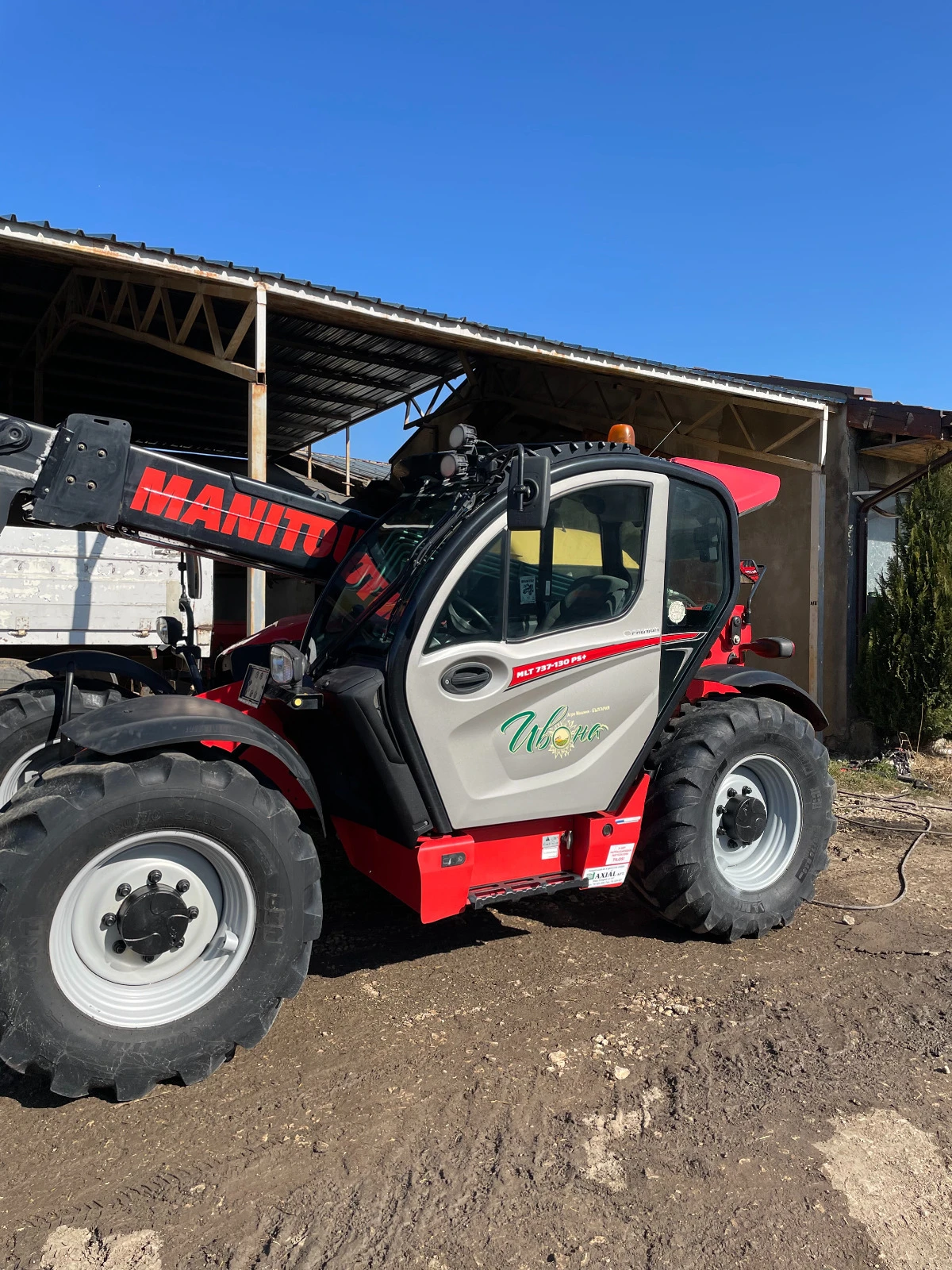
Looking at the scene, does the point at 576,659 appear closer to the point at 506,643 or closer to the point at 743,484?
the point at 506,643

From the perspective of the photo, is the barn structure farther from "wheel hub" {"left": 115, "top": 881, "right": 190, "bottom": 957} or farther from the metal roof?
"wheel hub" {"left": 115, "top": 881, "right": 190, "bottom": 957}

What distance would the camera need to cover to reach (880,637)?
1045 cm

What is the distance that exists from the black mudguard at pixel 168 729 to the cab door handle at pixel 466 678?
25.9 inches

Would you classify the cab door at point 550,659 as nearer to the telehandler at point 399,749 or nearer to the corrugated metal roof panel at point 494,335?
the telehandler at point 399,749

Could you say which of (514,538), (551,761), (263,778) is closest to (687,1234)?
(551,761)

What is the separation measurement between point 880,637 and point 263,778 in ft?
28.9

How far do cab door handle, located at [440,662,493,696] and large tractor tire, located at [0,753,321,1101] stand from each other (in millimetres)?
794

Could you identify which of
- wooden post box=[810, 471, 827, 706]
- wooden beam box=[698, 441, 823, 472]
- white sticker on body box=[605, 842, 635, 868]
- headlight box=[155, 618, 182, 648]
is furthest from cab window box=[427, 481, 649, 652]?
wooden beam box=[698, 441, 823, 472]

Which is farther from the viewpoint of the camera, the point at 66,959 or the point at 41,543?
the point at 41,543

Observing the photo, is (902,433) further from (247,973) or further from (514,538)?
(247,973)

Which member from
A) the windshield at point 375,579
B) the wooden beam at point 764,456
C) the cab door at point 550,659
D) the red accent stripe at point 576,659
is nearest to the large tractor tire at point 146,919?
the cab door at point 550,659

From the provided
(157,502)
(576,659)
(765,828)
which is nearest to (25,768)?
(157,502)

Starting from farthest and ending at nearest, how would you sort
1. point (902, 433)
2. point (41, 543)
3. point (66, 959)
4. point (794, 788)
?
point (902, 433), point (41, 543), point (794, 788), point (66, 959)

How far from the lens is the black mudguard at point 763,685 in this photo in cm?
483
